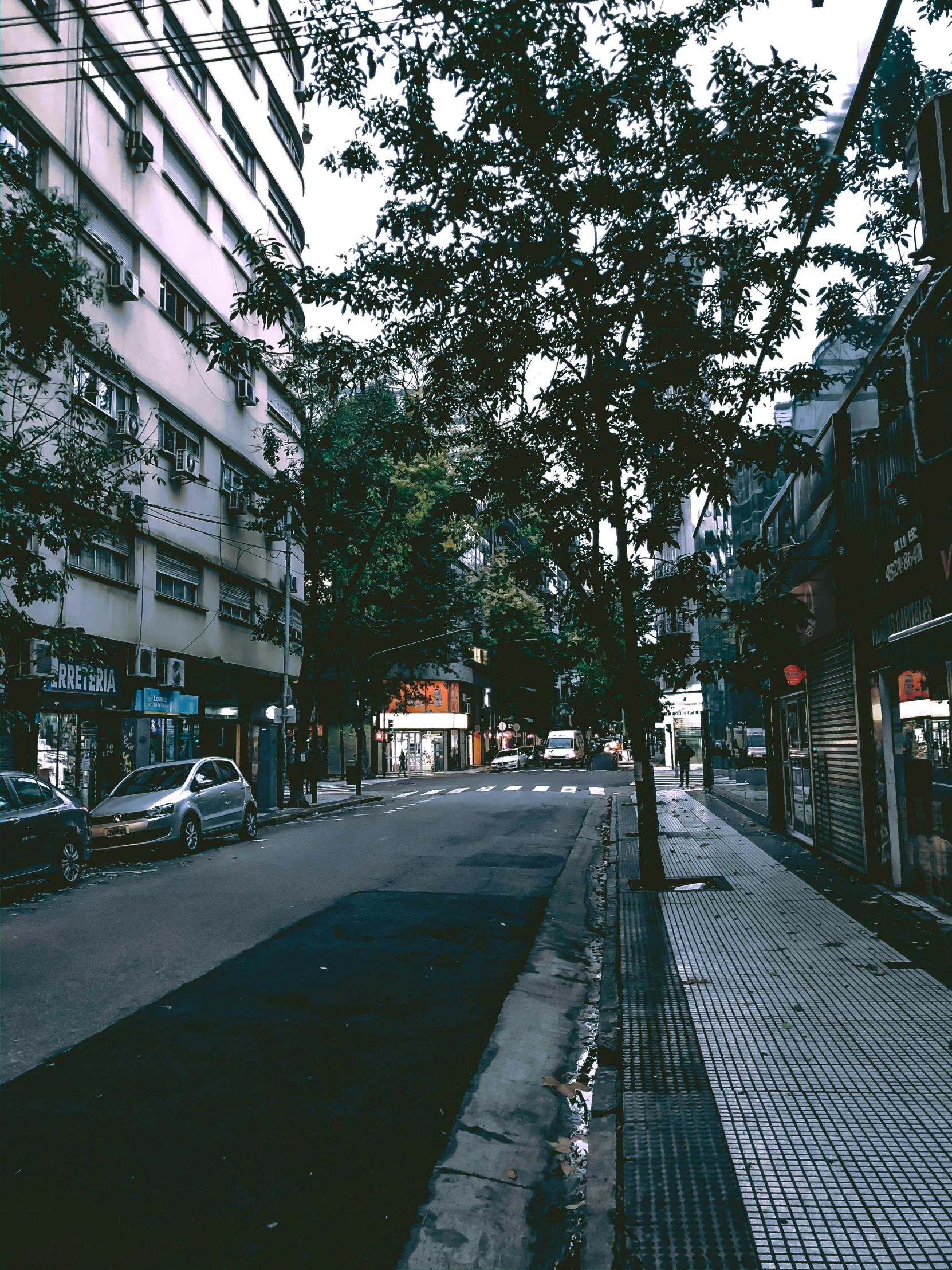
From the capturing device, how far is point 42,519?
589 inches

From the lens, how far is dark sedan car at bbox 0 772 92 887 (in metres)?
11.2

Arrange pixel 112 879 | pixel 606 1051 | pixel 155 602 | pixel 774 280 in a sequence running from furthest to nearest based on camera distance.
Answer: pixel 155 602
pixel 112 879
pixel 774 280
pixel 606 1051

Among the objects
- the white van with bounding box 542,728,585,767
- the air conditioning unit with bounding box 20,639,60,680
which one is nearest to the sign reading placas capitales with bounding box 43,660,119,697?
the air conditioning unit with bounding box 20,639,60,680

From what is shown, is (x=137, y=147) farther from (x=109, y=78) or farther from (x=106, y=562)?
(x=106, y=562)

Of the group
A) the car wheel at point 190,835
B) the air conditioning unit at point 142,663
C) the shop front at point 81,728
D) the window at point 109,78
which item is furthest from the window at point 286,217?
the car wheel at point 190,835

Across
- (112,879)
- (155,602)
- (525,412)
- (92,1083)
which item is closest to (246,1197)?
(92,1083)

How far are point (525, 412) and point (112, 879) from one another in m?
8.65

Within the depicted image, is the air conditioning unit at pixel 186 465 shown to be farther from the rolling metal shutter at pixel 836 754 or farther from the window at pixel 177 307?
the rolling metal shutter at pixel 836 754

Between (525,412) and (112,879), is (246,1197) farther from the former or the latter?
(112,879)

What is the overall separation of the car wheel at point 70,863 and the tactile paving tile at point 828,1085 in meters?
8.17

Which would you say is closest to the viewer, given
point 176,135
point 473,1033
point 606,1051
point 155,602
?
point 606,1051

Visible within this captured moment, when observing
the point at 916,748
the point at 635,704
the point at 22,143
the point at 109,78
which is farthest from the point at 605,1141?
the point at 109,78

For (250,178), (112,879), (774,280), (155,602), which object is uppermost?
(250,178)

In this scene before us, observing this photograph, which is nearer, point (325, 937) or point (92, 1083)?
point (92, 1083)
